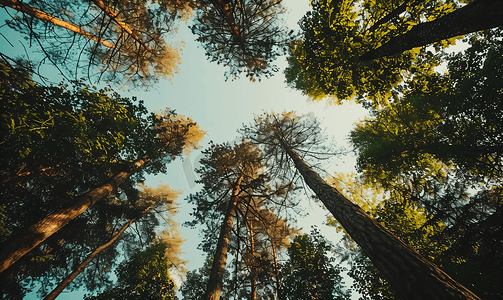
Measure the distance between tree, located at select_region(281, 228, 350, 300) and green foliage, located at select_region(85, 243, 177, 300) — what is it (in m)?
5.23

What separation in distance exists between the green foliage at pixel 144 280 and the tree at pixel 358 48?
426 inches

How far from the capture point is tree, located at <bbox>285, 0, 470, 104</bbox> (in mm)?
4574

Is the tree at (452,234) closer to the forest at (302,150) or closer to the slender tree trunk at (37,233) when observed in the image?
the forest at (302,150)

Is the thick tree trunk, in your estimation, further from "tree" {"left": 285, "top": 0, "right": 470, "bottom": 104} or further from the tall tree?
the tall tree

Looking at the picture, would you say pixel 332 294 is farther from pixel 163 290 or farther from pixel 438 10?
pixel 438 10

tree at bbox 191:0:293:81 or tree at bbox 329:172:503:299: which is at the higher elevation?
tree at bbox 191:0:293:81

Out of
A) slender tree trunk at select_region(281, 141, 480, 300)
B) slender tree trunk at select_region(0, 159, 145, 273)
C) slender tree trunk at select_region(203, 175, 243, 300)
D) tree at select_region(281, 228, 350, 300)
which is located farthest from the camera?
tree at select_region(281, 228, 350, 300)

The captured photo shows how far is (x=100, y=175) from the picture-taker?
7.47 meters

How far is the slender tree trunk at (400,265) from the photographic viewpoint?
5.30 ft

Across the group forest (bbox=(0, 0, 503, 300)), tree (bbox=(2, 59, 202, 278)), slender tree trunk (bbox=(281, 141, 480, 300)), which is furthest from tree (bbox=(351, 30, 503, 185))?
tree (bbox=(2, 59, 202, 278))

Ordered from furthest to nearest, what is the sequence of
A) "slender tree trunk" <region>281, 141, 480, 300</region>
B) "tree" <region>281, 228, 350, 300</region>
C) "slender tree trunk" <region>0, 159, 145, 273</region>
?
1. "tree" <region>281, 228, 350, 300</region>
2. "slender tree trunk" <region>0, 159, 145, 273</region>
3. "slender tree trunk" <region>281, 141, 480, 300</region>

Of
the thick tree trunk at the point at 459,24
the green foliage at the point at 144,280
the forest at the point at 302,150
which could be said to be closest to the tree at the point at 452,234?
the forest at the point at 302,150

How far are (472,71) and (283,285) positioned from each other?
30.9 ft

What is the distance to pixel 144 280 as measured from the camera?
24.0 feet
